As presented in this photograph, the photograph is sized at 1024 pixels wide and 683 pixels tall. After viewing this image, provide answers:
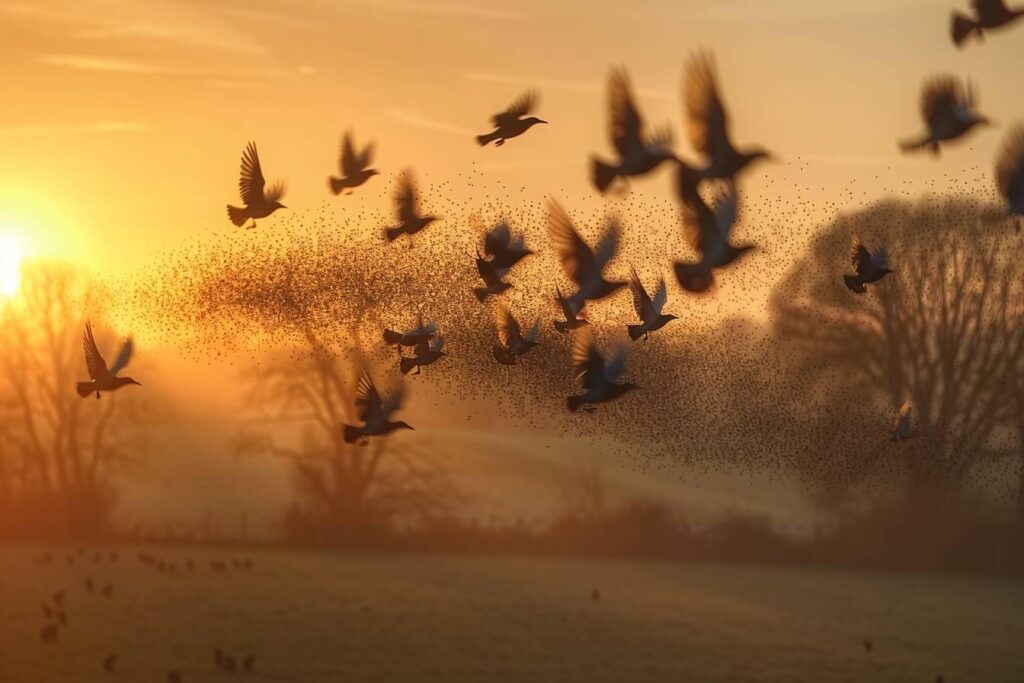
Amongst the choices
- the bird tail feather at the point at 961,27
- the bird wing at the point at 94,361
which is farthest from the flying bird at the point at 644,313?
the bird wing at the point at 94,361

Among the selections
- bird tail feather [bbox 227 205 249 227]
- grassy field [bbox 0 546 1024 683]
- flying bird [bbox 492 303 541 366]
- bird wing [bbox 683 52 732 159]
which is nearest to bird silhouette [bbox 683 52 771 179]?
bird wing [bbox 683 52 732 159]

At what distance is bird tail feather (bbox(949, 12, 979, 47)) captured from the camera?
1703 centimetres

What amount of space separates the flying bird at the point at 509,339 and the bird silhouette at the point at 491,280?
2.02 ft

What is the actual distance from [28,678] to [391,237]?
1357 cm

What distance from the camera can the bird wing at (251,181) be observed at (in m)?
19.8

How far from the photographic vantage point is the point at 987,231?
114 ft

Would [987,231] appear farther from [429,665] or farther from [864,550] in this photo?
[429,665]

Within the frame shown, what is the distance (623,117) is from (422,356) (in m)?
4.59

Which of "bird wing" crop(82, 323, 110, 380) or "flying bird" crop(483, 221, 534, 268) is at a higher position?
"flying bird" crop(483, 221, 534, 268)

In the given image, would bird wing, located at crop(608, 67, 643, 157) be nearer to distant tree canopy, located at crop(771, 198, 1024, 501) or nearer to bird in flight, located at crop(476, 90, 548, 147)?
bird in flight, located at crop(476, 90, 548, 147)

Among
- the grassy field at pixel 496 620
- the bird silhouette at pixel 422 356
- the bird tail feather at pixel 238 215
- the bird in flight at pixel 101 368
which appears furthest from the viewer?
the grassy field at pixel 496 620

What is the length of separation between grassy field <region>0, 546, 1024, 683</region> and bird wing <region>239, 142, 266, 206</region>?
11953mm

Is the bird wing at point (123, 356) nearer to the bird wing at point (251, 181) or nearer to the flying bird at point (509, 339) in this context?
the bird wing at point (251, 181)

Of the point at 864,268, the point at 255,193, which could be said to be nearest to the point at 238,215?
the point at 255,193
